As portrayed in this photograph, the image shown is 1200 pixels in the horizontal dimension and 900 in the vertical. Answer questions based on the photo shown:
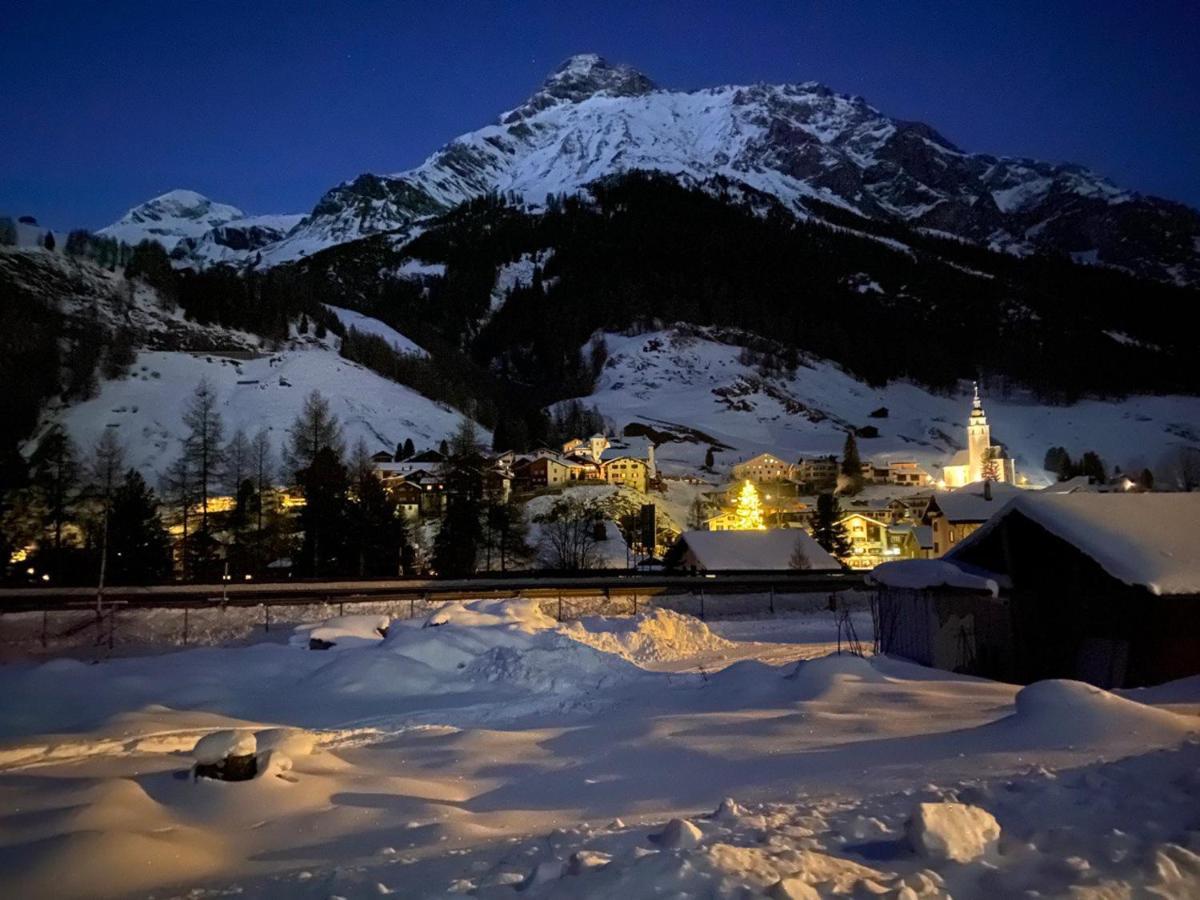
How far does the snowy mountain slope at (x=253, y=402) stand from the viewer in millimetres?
91938

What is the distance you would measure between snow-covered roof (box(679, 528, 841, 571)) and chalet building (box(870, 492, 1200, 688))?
34.9 metres

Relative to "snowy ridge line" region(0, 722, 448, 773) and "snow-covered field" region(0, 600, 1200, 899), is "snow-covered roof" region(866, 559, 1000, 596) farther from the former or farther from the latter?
"snowy ridge line" region(0, 722, 448, 773)

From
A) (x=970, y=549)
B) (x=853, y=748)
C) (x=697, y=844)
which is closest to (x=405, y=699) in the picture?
(x=853, y=748)

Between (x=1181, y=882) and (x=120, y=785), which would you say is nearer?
(x=1181, y=882)

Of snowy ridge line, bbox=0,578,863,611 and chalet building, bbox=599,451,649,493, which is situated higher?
chalet building, bbox=599,451,649,493

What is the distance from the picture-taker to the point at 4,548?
1981 inches

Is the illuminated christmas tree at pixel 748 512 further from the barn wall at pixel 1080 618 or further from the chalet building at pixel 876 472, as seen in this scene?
the chalet building at pixel 876 472

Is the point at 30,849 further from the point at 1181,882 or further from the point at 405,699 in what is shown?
the point at 405,699

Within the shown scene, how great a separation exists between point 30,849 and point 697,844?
6061 mm

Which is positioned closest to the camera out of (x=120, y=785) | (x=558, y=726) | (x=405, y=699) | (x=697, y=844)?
(x=697, y=844)

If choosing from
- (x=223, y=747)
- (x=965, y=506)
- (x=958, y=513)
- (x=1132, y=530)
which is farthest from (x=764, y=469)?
(x=223, y=747)

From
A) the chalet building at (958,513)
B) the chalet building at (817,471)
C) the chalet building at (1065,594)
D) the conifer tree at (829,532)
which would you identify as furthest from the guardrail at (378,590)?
the chalet building at (817,471)

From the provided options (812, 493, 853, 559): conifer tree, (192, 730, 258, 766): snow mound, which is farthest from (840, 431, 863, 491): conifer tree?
(192, 730, 258, 766): snow mound

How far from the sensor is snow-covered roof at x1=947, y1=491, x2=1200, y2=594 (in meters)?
17.8
